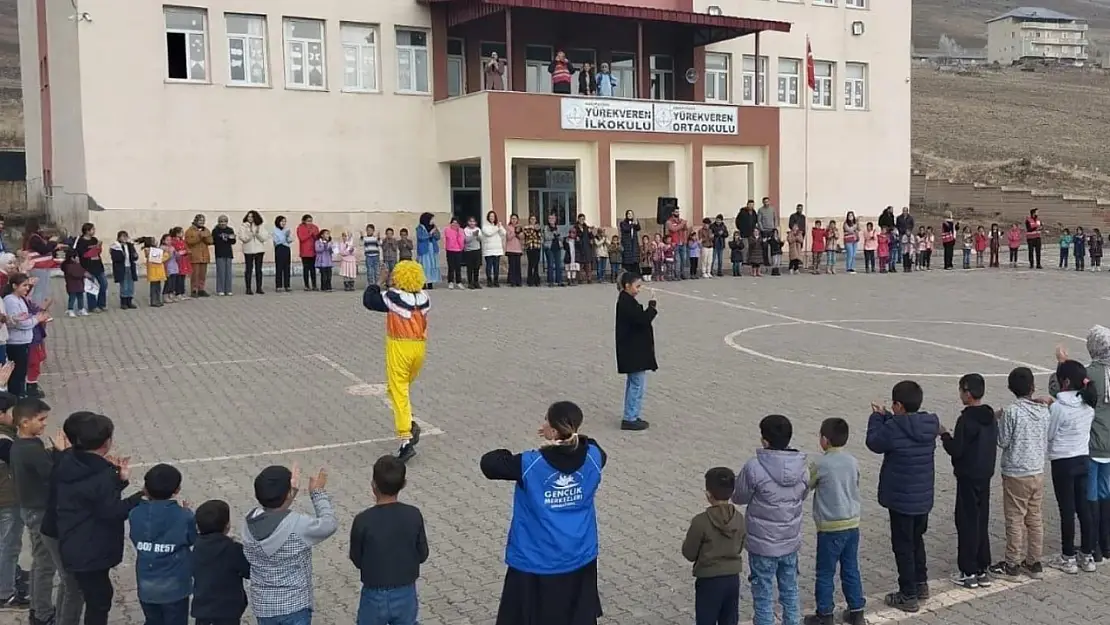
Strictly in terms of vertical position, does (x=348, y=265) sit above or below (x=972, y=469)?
above

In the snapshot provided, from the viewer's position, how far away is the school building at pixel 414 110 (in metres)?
27.2

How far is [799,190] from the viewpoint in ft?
122

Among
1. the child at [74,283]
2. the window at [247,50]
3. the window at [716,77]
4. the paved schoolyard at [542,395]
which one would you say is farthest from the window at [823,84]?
the child at [74,283]

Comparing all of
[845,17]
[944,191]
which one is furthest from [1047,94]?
[845,17]

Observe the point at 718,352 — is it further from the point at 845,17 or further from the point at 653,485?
the point at 845,17

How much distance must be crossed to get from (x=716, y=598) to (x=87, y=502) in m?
3.25

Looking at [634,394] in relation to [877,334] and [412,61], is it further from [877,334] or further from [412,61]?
[412,61]

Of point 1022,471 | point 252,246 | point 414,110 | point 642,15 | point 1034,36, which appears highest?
point 1034,36

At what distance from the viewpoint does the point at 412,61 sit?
31.2 m

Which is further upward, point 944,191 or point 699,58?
point 699,58

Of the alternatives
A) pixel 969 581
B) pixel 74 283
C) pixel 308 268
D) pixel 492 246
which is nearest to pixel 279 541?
pixel 969 581

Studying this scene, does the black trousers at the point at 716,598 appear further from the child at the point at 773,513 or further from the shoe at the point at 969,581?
→ the shoe at the point at 969,581

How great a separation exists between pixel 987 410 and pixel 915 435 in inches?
27.1

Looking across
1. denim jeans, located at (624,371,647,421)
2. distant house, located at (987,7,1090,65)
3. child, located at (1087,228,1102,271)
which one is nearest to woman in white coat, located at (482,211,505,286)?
denim jeans, located at (624,371,647,421)
